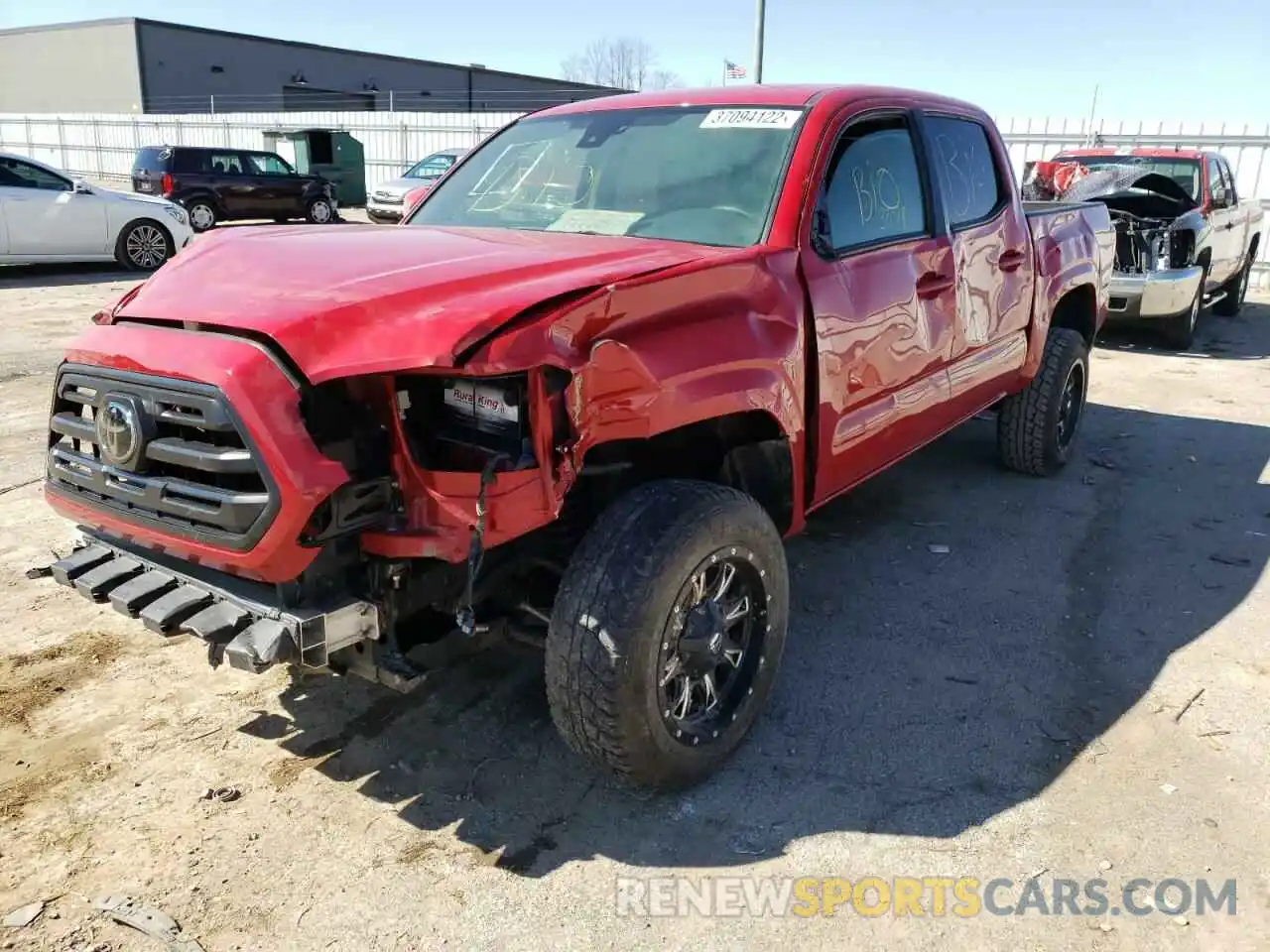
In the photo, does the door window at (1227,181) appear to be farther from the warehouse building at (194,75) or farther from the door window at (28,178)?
the warehouse building at (194,75)

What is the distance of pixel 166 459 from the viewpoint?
2.51 metres

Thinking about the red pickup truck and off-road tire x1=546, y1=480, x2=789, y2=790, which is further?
off-road tire x1=546, y1=480, x2=789, y2=790

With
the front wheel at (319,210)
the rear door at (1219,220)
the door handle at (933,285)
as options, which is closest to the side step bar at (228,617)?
the door handle at (933,285)

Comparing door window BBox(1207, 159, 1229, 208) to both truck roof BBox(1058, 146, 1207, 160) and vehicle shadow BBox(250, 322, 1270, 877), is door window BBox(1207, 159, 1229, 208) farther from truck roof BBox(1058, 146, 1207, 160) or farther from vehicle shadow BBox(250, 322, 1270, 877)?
vehicle shadow BBox(250, 322, 1270, 877)

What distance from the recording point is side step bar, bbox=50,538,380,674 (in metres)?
2.42

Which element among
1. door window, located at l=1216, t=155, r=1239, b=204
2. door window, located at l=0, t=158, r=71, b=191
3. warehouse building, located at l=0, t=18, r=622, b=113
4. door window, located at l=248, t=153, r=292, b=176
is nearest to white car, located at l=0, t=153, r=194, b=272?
door window, located at l=0, t=158, r=71, b=191

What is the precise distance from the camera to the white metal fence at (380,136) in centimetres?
1548

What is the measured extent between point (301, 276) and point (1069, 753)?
269cm

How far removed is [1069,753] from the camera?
10.5 ft

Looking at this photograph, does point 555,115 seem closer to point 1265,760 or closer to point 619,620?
point 619,620

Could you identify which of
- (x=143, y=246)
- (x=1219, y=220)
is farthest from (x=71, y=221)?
(x=1219, y=220)

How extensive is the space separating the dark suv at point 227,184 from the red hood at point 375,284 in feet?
56.8

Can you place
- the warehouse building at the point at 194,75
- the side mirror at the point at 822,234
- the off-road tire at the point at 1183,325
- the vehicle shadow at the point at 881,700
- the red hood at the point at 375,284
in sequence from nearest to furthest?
the red hood at the point at 375,284 → the vehicle shadow at the point at 881,700 → the side mirror at the point at 822,234 → the off-road tire at the point at 1183,325 → the warehouse building at the point at 194,75

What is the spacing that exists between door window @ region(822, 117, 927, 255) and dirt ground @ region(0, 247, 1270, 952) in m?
1.53
